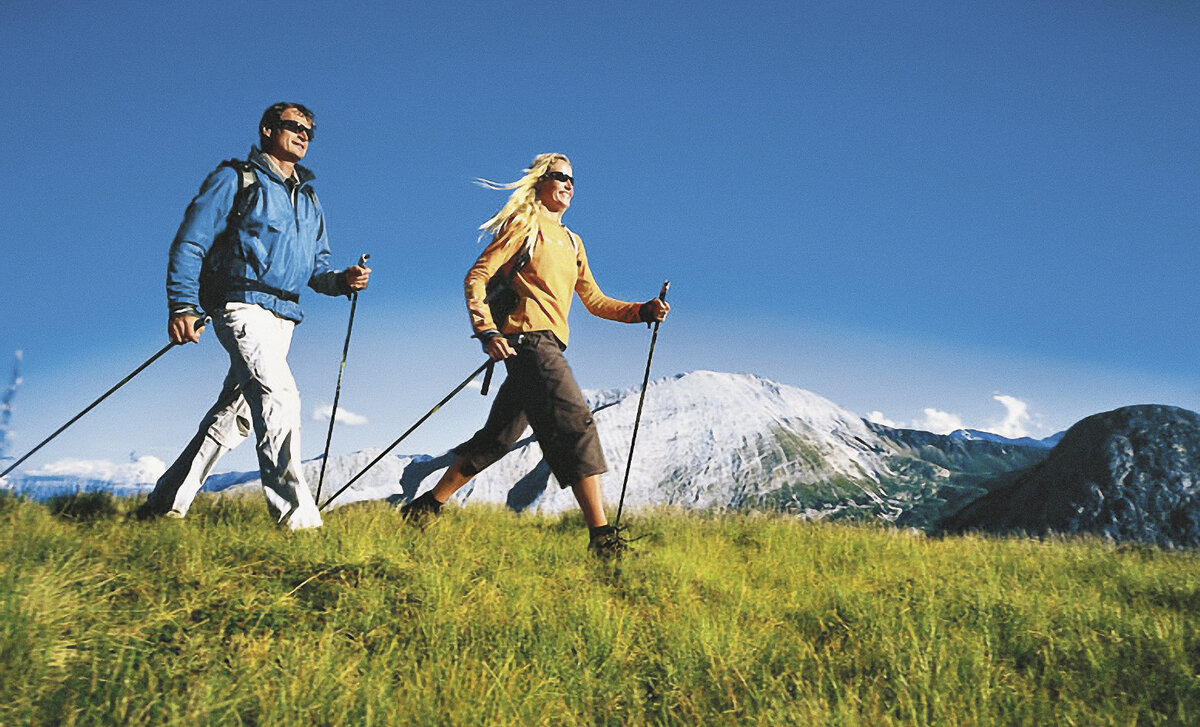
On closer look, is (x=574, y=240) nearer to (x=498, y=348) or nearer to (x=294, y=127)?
(x=498, y=348)

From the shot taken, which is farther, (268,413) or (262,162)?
(262,162)

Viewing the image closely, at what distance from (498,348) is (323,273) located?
6.00 feet

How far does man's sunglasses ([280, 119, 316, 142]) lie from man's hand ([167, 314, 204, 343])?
1.65 metres

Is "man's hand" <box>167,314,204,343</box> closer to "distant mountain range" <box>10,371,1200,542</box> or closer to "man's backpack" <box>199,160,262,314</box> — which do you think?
"man's backpack" <box>199,160,262,314</box>

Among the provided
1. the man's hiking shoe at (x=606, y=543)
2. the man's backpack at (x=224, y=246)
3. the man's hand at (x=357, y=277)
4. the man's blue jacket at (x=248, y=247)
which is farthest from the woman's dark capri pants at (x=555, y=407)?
the man's backpack at (x=224, y=246)

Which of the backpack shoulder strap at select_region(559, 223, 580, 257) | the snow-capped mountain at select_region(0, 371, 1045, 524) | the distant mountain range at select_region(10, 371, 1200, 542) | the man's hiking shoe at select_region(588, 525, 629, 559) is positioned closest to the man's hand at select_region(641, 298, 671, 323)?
the backpack shoulder strap at select_region(559, 223, 580, 257)

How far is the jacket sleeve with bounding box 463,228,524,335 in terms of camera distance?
474cm

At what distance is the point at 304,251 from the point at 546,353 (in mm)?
2041

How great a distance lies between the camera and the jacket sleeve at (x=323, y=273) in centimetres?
521

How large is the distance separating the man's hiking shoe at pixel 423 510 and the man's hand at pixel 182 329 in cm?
203

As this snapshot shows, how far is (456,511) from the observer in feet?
19.7

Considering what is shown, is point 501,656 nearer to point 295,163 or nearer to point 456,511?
point 456,511

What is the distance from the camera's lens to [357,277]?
5125 millimetres

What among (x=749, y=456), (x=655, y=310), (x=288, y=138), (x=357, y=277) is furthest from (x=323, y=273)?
(x=749, y=456)
